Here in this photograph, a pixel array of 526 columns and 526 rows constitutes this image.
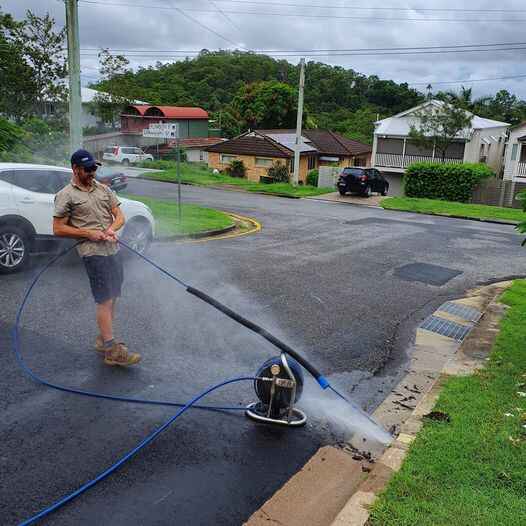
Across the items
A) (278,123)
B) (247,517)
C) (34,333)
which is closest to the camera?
(247,517)

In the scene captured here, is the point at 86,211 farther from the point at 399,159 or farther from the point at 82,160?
the point at 399,159

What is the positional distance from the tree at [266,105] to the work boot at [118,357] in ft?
163

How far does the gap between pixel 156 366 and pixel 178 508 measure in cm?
204

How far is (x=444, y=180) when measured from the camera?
2703 cm

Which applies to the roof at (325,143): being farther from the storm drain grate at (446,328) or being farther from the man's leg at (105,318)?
the man's leg at (105,318)

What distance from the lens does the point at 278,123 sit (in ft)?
176

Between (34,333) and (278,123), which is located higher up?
(278,123)

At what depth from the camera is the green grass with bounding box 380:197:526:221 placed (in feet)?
69.3

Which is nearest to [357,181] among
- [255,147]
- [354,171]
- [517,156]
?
[354,171]

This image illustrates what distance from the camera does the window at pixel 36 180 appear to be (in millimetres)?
8047

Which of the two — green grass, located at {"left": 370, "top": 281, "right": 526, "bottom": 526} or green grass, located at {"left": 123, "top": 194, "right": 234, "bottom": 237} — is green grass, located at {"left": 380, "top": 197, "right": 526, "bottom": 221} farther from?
green grass, located at {"left": 370, "top": 281, "right": 526, "bottom": 526}

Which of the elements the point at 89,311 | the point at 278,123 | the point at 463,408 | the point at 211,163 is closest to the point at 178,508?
the point at 463,408

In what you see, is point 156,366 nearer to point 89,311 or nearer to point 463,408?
point 89,311

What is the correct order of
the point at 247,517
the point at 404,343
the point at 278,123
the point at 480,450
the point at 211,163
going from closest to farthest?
the point at 247,517 < the point at 480,450 < the point at 404,343 < the point at 211,163 < the point at 278,123
